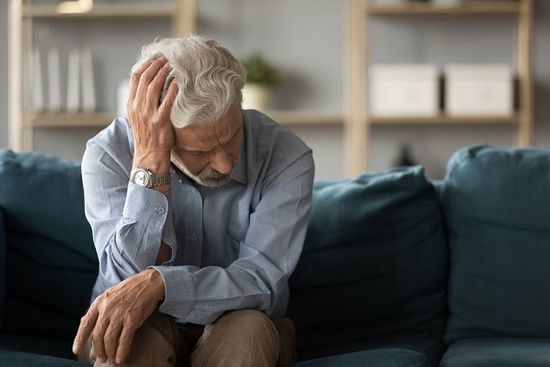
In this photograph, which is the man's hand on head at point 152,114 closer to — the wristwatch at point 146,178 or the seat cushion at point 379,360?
the wristwatch at point 146,178

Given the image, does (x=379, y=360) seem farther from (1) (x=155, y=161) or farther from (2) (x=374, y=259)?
Result: (1) (x=155, y=161)

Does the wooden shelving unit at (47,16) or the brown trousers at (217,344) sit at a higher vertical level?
the wooden shelving unit at (47,16)

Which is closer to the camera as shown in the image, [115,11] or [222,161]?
[222,161]

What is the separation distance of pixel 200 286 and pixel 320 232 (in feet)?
1.65

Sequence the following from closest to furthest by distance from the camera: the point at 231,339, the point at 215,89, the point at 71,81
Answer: the point at 231,339 < the point at 215,89 < the point at 71,81

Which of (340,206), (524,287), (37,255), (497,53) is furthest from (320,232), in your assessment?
(497,53)

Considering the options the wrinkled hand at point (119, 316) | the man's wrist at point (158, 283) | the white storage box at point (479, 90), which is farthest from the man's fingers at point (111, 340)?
the white storage box at point (479, 90)

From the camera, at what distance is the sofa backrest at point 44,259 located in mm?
2354

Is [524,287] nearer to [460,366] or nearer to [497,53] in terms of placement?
[460,366]

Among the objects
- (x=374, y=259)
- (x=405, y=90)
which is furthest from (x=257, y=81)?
(x=374, y=259)

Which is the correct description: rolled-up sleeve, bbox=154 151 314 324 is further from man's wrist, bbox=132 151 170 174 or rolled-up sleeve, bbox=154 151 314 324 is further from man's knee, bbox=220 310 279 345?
man's wrist, bbox=132 151 170 174

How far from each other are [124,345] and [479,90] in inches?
130

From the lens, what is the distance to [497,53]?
5.02 metres

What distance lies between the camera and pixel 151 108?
2010 millimetres
